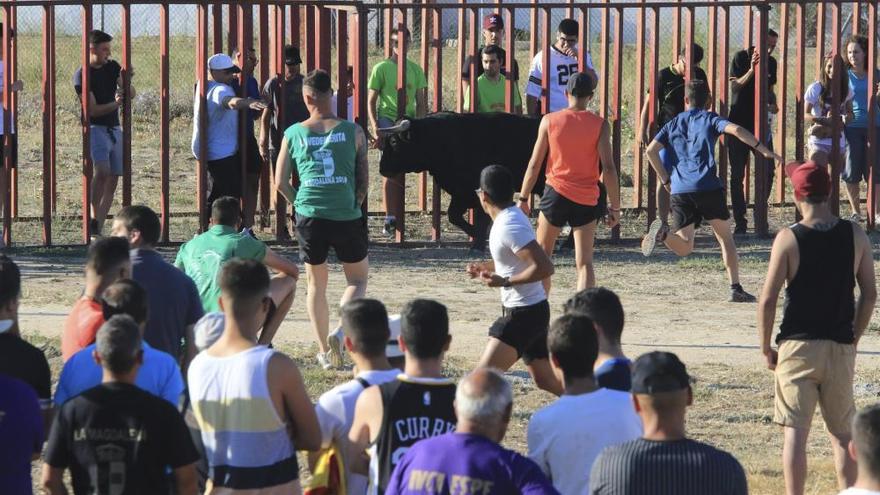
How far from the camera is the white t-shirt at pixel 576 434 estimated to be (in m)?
4.99

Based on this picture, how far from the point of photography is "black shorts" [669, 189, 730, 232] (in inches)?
472

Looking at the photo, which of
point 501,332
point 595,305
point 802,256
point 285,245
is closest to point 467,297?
point 285,245

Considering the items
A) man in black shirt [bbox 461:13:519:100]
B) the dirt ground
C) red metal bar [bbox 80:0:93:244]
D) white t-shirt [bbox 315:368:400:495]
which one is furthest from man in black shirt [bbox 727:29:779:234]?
white t-shirt [bbox 315:368:400:495]

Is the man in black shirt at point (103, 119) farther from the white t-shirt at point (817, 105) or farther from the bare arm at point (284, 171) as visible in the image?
the white t-shirt at point (817, 105)

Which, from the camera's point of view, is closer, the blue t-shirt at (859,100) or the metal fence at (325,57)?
the metal fence at (325,57)

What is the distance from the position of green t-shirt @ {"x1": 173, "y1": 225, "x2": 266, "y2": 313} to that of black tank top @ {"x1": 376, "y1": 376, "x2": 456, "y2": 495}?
103 inches

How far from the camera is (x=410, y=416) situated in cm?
502

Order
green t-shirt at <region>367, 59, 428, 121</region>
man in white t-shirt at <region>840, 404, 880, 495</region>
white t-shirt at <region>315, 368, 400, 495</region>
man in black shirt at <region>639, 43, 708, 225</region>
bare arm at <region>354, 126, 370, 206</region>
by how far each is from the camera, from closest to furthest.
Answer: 1. man in white t-shirt at <region>840, 404, 880, 495</region>
2. white t-shirt at <region>315, 368, 400, 495</region>
3. bare arm at <region>354, 126, 370, 206</region>
4. man in black shirt at <region>639, 43, 708, 225</region>
5. green t-shirt at <region>367, 59, 428, 121</region>

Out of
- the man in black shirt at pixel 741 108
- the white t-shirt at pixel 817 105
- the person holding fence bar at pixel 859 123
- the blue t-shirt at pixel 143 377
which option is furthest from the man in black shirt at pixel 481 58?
the blue t-shirt at pixel 143 377

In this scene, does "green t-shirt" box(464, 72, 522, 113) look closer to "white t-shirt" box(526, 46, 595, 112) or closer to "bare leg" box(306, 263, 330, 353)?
"white t-shirt" box(526, 46, 595, 112)

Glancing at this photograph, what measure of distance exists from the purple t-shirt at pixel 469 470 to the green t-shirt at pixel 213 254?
319 centimetres

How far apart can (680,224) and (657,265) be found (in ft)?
5.89

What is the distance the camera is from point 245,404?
5.20 m

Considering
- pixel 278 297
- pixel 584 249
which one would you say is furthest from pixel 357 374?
pixel 584 249
